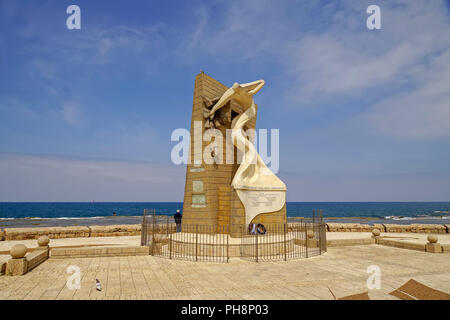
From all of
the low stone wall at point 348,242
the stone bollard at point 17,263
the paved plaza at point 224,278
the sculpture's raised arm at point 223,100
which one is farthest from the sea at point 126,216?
the stone bollard at point 17,263

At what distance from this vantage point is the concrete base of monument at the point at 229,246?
10891mm

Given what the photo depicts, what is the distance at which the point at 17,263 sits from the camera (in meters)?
7.79

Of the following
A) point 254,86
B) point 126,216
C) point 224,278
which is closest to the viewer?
point 224,278

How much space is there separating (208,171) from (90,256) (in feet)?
19.0

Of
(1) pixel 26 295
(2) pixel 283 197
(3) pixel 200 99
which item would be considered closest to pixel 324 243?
(2) pixel 283 197

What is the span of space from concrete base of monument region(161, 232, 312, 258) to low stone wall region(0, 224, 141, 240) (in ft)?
30.7

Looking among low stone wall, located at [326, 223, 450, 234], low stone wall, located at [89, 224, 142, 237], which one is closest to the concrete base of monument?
Result: low stone wall, located at [89, 224, 142, 237]

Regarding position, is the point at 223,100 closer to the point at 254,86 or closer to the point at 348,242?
the point at 254,86

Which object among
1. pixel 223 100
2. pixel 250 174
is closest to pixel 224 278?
pixel 250 174

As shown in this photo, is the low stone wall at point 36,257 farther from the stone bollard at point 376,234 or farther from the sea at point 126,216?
the stone bollard at point 376,234

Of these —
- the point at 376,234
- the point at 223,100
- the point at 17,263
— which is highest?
the point at 223,100

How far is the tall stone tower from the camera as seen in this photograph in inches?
504

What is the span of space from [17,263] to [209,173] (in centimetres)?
753

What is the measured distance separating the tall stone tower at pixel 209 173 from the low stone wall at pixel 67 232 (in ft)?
27.5
